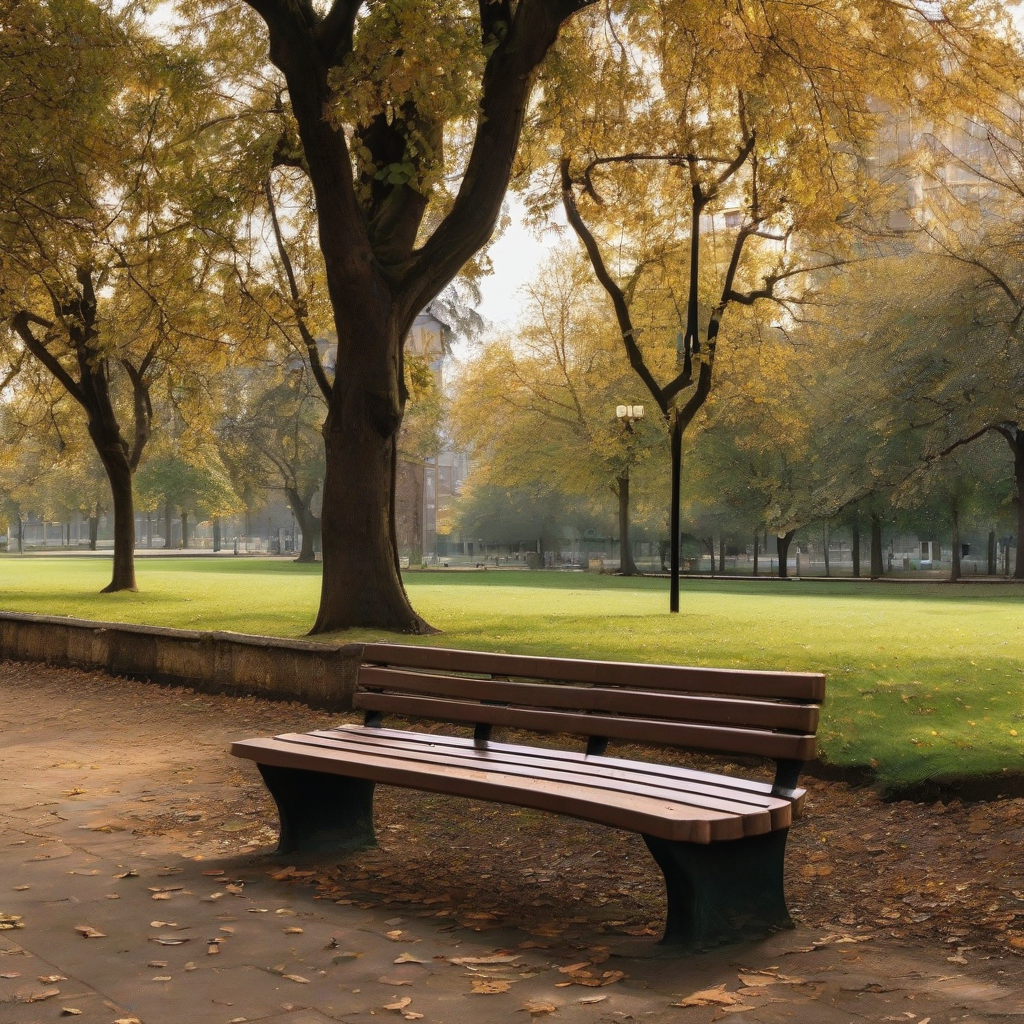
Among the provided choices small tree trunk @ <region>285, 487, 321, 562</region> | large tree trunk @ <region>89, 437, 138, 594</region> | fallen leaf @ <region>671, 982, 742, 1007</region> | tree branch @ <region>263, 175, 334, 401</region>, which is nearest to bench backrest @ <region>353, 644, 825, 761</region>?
fallen leaf @ <region>671, 982, 742, 1007</region>

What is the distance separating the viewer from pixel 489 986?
415 centimetres

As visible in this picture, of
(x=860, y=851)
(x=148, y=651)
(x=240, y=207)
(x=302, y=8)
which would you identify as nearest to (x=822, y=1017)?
(x=860, y=851)

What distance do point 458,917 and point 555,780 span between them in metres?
0.65

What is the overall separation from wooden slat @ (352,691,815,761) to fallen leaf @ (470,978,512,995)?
1.37 m

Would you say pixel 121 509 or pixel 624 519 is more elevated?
pixel 624 519

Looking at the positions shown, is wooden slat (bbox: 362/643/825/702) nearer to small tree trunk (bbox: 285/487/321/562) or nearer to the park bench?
the park bench

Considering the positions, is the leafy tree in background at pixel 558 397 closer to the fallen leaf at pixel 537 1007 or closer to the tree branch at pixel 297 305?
the tree branch at pixel 297 305

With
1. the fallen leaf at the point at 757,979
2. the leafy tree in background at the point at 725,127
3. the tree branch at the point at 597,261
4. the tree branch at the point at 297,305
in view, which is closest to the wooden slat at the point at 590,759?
the fallen leaf at the point at 757,979

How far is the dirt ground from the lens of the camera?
4.00 m

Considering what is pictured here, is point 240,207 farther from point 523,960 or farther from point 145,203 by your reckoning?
point 523,960

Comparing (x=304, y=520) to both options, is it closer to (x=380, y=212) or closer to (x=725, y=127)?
(x=725, y=127)

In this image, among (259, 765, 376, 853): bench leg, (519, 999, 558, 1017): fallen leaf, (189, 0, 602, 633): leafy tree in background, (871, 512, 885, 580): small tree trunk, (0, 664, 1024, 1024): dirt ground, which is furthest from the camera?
(871, 512, 885, 580): small tree trunk

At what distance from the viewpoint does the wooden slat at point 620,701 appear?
199 inches

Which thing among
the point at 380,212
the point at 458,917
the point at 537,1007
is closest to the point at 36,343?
the point at 380,212
